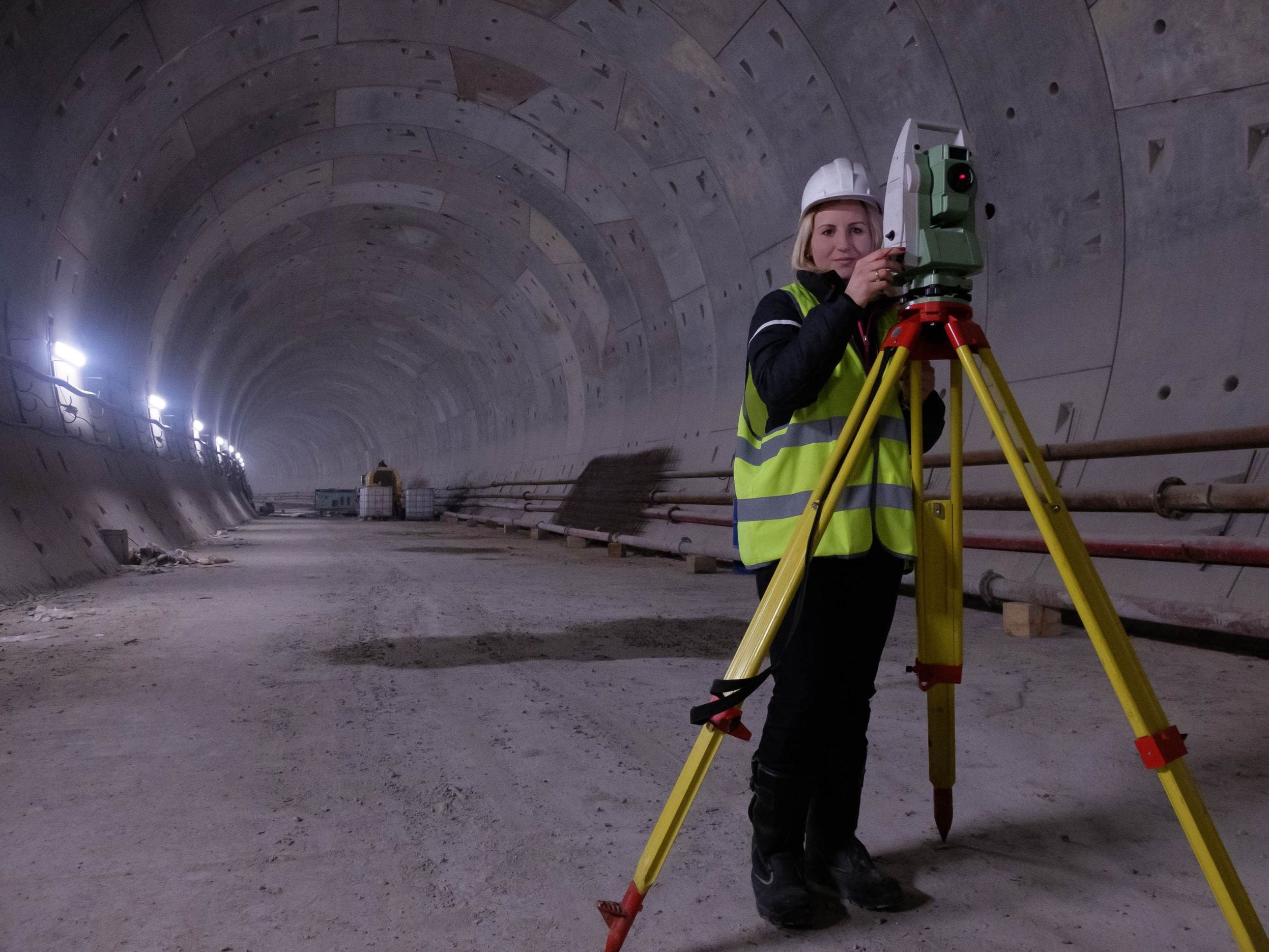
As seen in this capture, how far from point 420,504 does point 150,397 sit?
1285cm

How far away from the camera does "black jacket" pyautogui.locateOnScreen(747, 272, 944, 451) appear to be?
6.23 ft

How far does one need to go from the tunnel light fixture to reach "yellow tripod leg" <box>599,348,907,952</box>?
11.0 m

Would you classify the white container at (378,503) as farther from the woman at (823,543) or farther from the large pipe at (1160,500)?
the woman at (823,543)

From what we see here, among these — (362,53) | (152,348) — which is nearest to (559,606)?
(362,53)

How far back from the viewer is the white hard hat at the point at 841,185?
218 centimetres

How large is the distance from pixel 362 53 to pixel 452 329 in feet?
39.5

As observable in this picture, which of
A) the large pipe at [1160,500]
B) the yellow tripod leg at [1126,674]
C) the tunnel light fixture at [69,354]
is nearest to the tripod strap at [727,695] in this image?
the yellow tripod leg at [1126,674]

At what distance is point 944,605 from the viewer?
211 centimetres

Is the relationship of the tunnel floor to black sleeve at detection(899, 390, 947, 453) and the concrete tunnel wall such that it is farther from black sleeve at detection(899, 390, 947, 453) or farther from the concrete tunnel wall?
the concrete tunnel wall

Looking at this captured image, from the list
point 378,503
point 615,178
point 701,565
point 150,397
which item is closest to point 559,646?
point 701,565

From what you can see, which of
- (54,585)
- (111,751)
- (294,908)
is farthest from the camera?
(54,585)

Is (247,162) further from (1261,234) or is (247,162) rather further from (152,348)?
(1261,234)

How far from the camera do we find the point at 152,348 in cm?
1507

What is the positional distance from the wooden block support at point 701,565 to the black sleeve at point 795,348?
7.62 meters
